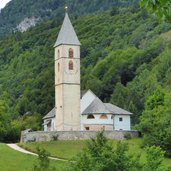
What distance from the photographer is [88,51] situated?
181 m

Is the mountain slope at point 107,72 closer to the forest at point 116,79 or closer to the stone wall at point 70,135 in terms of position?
the forest at point 116,79

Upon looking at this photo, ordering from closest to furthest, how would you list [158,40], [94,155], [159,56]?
[94,155] < [159,56] < [158,40]

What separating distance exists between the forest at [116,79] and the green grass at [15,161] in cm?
1109

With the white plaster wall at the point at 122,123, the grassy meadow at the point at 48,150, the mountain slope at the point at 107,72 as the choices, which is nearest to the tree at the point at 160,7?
the grassy meadow at the point at 48,150

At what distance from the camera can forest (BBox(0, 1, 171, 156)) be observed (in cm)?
6781

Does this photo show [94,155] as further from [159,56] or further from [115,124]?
[159,56]

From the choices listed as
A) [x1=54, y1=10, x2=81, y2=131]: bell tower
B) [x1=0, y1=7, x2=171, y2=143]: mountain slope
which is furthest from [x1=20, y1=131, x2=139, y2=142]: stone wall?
[x1=0, y1=7, x2=171, y2=143]: mountain slope

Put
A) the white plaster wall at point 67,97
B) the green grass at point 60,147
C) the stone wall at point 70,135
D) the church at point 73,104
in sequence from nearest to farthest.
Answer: the green grass at point 60,147, the stone wall at point 70,135, the white plaster wall at point 67,97, the church at point 73,104

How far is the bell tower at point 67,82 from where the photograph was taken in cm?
6838

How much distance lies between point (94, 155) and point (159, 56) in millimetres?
103921

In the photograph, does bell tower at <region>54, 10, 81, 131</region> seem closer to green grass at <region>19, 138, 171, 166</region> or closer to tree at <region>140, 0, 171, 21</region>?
green grass at <region>19, 138, 171, 166</region>

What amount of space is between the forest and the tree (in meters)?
51.5

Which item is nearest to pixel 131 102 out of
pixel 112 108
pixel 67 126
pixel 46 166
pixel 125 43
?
pixel 112 108

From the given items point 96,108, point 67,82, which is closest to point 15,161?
point 67,82
